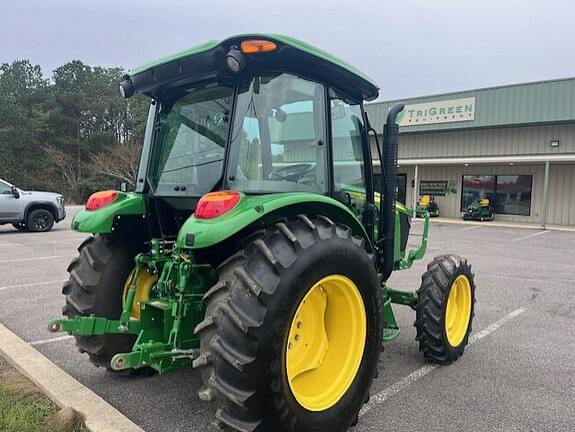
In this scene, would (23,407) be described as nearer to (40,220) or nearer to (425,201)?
(40,220)

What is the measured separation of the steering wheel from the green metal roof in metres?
18.7

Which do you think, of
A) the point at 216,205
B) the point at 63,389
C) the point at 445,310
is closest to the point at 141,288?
the point at 63,389

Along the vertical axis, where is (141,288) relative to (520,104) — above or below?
below

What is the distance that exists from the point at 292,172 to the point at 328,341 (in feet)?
3.75

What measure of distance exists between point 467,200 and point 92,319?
22.0m

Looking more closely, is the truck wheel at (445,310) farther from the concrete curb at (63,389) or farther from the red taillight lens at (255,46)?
the red taillight lens at (255,46)

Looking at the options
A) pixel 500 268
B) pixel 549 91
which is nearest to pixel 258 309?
pixel 500 268

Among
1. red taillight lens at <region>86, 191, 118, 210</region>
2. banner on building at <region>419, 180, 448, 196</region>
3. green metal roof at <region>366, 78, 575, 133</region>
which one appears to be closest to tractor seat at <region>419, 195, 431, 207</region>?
banner on building at <region>419, 180, 448, 196</region>

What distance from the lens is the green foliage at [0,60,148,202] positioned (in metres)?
40.8

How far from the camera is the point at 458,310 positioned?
4.39m

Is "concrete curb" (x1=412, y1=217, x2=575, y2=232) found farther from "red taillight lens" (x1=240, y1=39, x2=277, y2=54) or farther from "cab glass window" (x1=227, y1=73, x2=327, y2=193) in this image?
"red taillight lens" (x1=240, y1=39, x2=277, y2=54)

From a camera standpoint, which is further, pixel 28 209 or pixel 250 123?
pixel 28 209

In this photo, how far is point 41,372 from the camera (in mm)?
3500

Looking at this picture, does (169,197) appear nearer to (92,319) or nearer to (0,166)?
(92,319)
